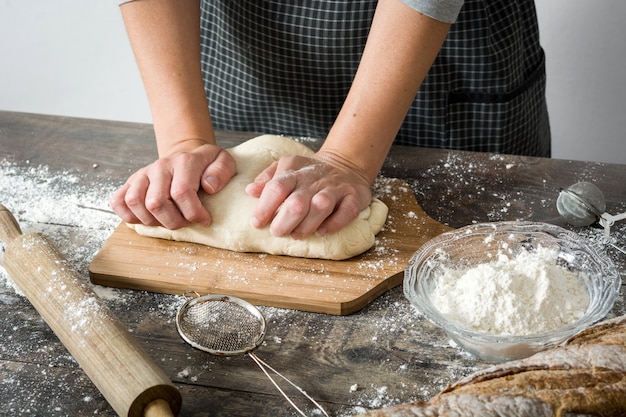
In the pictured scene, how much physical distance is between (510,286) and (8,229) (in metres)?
0.87

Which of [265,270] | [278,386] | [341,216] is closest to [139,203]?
[265,270]

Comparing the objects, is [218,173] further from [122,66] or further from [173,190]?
[122,66]

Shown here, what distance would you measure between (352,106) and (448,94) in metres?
0.34

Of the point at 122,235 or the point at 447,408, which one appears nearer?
the point at 447,408

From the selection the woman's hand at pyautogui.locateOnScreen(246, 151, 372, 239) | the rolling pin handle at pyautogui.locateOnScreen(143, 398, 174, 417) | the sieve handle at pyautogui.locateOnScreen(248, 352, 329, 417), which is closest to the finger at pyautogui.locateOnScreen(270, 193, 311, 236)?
the woman's hand at pyautogui.locateOnScreen(246, 151, 372, 239)

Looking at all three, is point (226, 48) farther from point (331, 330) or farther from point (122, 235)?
point (331, 330)

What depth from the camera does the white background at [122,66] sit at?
2412 millimetres

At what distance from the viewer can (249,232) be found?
1293mm

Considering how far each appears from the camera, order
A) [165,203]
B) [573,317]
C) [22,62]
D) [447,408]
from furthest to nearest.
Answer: [22,62] < [165,203] < [573,317] < [447,408]

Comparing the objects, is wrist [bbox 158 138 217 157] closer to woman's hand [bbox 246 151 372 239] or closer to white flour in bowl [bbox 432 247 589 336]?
woman's hand [bbox 246 151 372 239]

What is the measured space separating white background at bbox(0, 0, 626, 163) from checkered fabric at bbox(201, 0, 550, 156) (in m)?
0.73

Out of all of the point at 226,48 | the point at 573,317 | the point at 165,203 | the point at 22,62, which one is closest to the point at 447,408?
the point at 573,317

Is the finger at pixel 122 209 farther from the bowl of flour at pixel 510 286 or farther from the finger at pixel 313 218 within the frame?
the bowl of flour at pixel 510 286

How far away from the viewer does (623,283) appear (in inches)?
47.6
